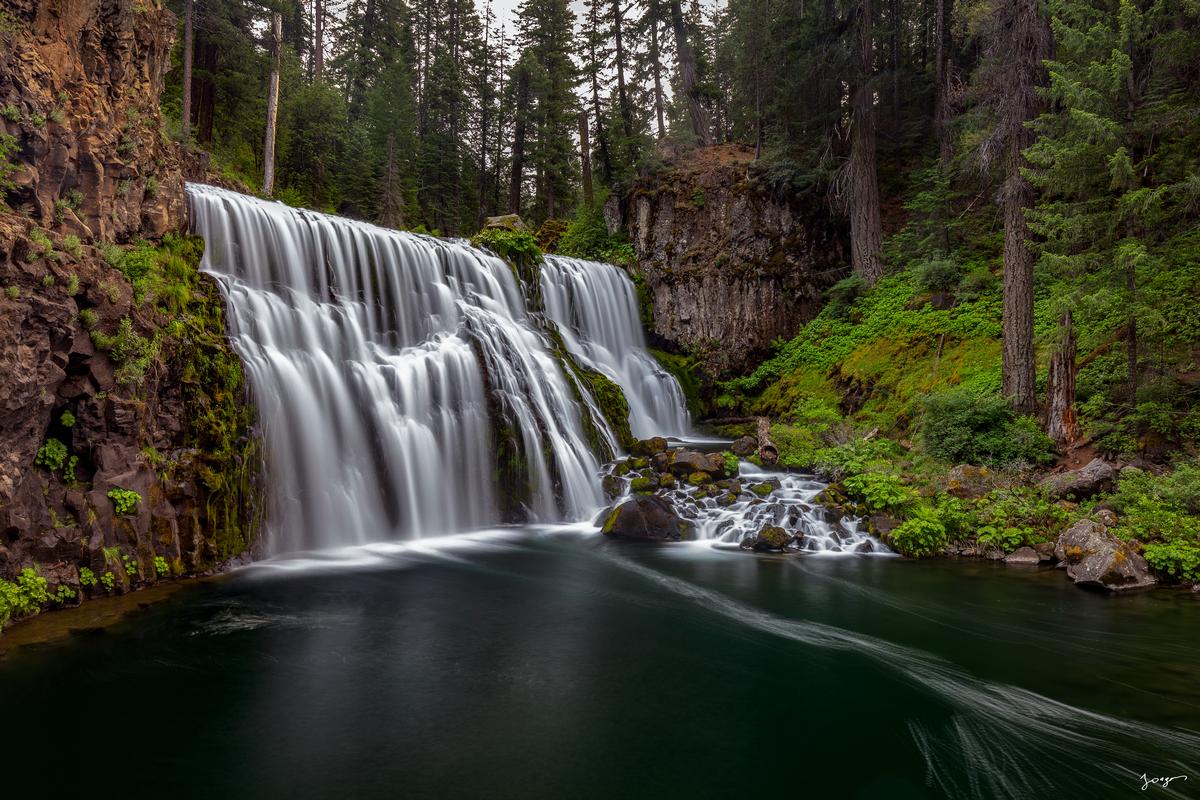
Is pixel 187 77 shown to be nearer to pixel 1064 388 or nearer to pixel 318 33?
pixel 318 33

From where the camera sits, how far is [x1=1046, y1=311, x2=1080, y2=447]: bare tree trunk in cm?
1069

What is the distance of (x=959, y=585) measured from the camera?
8.15 metres

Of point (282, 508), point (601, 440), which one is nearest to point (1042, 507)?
point (601, 440)

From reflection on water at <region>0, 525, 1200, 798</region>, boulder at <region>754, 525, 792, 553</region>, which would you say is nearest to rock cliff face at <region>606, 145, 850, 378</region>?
boulder at <region>754, 525, 792, 553</region>

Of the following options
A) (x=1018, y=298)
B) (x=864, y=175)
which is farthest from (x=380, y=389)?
(x=864, y=175)

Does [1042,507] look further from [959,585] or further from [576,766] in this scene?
[576,766]

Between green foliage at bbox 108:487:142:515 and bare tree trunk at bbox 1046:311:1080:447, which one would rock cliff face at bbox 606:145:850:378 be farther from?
green foliage at bbox 108:487:142:515

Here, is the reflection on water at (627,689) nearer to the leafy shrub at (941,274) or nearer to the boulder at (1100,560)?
the boulder at (1100,560)

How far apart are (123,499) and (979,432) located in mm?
13473

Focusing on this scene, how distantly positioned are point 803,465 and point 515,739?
10226 millimetres

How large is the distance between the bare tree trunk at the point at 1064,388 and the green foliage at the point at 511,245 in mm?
13181

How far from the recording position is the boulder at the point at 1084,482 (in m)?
9.13

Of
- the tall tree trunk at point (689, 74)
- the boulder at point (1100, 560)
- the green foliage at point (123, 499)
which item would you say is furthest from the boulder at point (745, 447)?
the tall tree trunk at point (689, 74)

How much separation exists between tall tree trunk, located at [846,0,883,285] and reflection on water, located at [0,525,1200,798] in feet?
47.2
